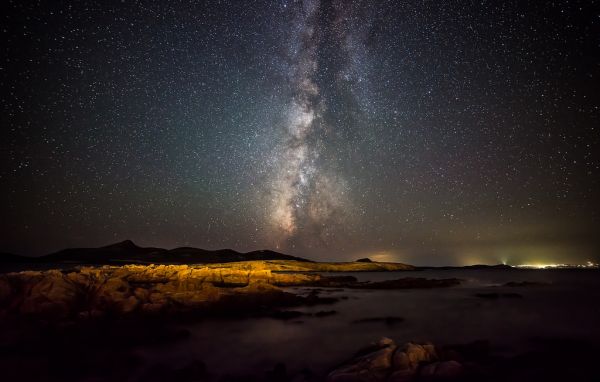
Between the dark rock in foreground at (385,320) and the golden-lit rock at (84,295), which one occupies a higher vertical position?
the golden-lit rock at (84,295)

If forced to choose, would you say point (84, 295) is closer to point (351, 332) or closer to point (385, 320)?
point (351, 332)

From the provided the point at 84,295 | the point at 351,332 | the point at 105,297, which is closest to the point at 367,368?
the point at 351,332

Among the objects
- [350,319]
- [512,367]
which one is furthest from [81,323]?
[512,367]

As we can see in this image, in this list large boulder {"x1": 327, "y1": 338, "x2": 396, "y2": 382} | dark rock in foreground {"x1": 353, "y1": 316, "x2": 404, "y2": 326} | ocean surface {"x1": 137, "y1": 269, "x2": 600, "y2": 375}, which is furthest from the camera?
dark rock in foreground {"x1": 353, "y1": 316, "x2": 404, "y2": 326}

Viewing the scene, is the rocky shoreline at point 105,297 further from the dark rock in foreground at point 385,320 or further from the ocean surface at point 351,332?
the dark rock in foreground at point 385,320

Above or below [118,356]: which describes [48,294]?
above

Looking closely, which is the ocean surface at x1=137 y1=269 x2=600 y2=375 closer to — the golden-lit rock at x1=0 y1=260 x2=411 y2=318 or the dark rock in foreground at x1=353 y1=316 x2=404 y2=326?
the dark rock in foreground at x1=353 y1=316 x2=404 y2=326

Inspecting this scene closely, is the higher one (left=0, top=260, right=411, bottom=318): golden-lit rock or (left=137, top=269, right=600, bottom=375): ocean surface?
(left=0, top=260, right=411, bottom=318): golden-lit rock

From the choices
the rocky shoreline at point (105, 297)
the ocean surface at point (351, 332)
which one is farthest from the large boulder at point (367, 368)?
the rocky shoreline at point (105, 297)

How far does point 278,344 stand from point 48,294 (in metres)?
13.8

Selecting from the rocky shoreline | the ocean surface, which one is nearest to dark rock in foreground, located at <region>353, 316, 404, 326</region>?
the ocean surface

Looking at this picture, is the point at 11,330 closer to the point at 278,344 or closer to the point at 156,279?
the point at 278,344

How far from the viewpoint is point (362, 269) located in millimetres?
130000

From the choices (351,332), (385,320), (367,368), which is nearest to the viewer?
(367,368)
